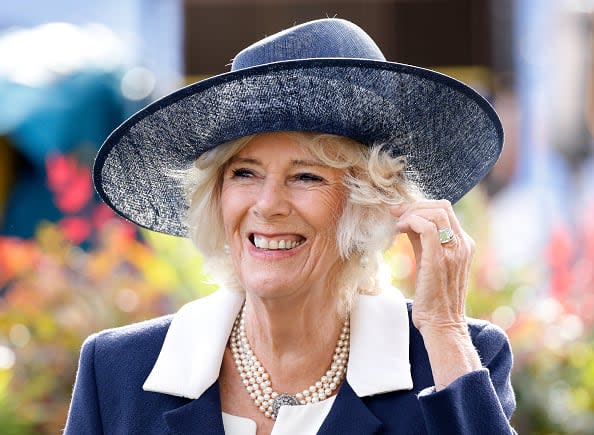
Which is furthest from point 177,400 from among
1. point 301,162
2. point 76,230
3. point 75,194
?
point 75,194

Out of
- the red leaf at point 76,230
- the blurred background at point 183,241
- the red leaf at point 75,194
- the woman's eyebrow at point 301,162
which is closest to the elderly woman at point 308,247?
the woman's eyebrow at point 301,162

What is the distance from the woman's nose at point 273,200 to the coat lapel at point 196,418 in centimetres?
52

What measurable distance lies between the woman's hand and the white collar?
206 mm

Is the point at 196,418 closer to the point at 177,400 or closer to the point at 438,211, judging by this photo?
the point at 177,400

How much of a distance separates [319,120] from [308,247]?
1.11 feet

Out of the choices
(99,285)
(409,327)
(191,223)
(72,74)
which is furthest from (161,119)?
(72,74)

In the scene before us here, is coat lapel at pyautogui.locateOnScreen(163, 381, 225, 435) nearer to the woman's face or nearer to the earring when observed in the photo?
the woman's face

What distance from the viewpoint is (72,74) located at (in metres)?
7.98

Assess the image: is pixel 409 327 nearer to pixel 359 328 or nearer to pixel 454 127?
pixel 359 328

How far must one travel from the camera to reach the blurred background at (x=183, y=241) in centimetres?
559

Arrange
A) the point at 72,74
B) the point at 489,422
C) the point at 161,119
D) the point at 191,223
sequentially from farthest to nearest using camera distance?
the point at 72,74 < the point at 191,223 < the point at 161,119 < the point at 489,422

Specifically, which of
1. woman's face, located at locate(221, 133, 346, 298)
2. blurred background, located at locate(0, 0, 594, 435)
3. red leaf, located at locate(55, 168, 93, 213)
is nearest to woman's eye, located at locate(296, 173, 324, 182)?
woman's face, located at locate(221, 133, 346, 298)

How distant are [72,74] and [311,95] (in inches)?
201

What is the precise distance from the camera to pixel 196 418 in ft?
11.0
